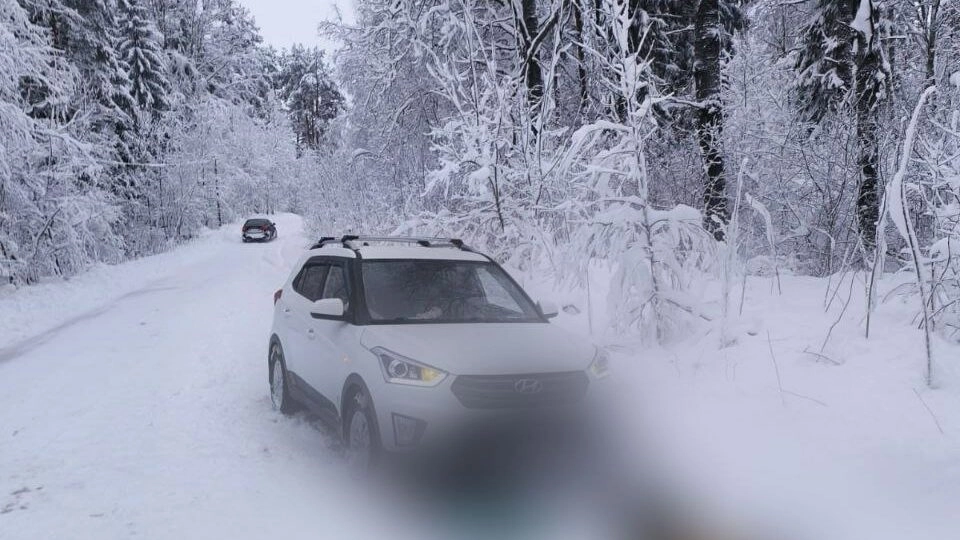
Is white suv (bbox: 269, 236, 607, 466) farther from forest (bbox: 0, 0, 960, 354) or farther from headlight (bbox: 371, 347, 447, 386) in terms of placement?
forest (bbox: 0, 0, 960, 354)

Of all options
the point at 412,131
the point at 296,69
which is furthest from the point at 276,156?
the point at 412,131

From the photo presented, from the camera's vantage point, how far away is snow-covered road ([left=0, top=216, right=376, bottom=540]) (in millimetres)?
4090

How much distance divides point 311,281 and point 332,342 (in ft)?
4.88

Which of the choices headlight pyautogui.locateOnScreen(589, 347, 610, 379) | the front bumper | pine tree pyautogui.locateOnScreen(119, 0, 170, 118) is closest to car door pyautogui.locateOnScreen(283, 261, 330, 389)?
the front bumper

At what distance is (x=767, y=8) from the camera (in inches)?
640

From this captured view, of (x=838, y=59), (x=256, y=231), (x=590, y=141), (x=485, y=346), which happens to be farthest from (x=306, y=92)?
(x=485, y=346)

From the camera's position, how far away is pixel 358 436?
462 centimetres

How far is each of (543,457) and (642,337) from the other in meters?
2.90

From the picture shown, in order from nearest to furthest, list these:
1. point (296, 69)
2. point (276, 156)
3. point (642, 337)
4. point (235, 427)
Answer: point (235, 427), point (642, 337), point (276, 156), point (296, 69)

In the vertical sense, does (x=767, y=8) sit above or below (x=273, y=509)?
above

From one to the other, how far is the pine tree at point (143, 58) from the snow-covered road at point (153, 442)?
23828 mm

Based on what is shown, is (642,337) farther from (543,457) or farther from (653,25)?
(653,25)

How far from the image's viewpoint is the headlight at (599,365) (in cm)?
459

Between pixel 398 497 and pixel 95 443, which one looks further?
pixel 95 443
